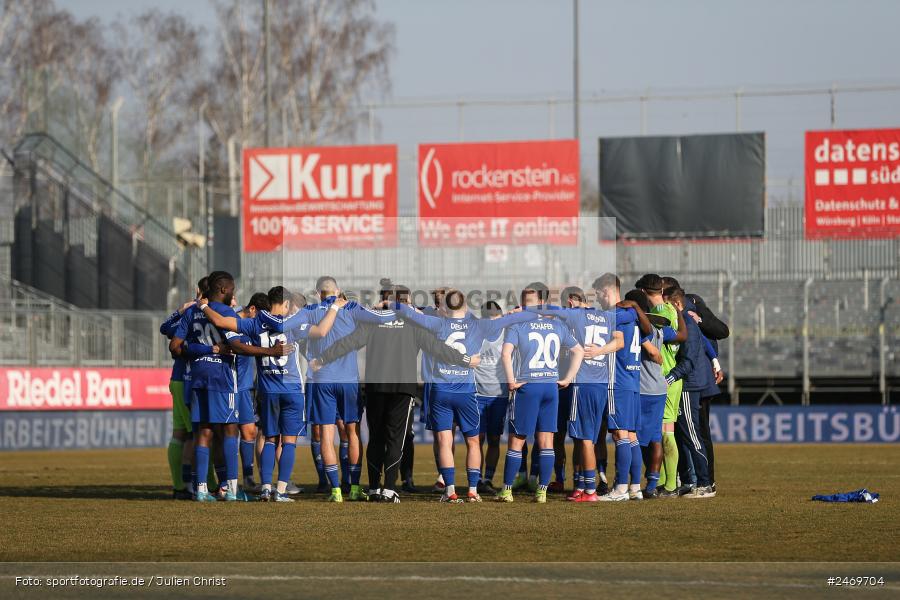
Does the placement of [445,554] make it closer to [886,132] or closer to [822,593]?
[822,593]

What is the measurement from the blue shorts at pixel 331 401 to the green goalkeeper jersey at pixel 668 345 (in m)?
3.24

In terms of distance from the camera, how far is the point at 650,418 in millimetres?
14461

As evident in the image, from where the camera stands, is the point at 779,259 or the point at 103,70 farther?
the point at 103,70

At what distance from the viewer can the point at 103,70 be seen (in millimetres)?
54938

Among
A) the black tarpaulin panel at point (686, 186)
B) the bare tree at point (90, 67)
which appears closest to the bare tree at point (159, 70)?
the bare tree at point (90, 67)

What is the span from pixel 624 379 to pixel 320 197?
24.3 m

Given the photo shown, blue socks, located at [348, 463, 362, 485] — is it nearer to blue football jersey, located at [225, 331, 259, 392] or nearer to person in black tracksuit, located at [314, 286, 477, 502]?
person in black tracksuit, located at [314, 286, 477, 502]

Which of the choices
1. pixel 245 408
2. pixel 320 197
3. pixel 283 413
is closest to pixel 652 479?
pixel 283 413

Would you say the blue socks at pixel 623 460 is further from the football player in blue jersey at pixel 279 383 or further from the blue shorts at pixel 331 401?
the football player in blue jersey at pixel 279 383

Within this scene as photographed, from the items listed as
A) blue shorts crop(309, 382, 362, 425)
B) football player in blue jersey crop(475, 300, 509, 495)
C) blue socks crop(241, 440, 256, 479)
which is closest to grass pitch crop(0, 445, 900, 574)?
blue socks crop(241, 440, 256, 479)

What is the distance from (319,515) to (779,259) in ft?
81.0

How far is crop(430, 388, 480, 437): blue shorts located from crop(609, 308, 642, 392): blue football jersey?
57.3 inches

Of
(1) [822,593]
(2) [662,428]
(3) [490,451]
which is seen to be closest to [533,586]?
(1) [822,593]

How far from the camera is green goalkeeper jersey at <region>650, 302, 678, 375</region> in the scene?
14547 mm
